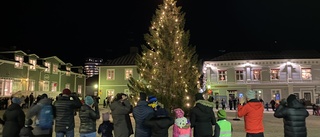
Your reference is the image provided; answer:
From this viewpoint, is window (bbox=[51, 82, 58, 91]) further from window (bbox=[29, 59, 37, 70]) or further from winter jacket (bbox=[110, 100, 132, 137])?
winter jacket (bbox=[110, 100, 132, 137])

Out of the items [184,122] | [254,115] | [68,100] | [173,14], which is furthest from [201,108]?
[173,14]

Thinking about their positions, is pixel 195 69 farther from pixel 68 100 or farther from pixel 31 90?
pixel 31 90

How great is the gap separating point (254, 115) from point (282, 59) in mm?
36999

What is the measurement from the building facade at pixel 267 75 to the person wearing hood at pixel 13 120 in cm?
3356

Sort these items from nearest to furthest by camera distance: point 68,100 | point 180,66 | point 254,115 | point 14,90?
point 254,115 → point 68,100 → point 180,66 → point 14,90

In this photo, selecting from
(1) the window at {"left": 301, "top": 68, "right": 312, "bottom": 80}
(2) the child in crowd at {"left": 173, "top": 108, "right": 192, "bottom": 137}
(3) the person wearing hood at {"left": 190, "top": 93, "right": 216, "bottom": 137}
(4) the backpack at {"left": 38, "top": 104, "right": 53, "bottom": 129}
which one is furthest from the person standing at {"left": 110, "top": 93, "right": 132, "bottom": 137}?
(1) the window at {"left": 301, "top": 68, "right": 312, "bottom": 80}

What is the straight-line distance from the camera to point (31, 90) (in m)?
34.9

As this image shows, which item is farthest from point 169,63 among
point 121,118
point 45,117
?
point 45,117

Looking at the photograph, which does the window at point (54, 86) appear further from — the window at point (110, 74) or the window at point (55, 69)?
the window at point (110, 74)

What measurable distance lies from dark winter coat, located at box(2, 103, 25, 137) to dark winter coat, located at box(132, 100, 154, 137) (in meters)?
3.17

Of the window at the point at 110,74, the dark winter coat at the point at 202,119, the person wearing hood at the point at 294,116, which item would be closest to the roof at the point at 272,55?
the window at the point at 110,74

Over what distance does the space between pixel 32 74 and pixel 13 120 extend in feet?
99.8

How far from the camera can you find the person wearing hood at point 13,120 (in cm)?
722

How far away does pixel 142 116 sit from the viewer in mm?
6793
